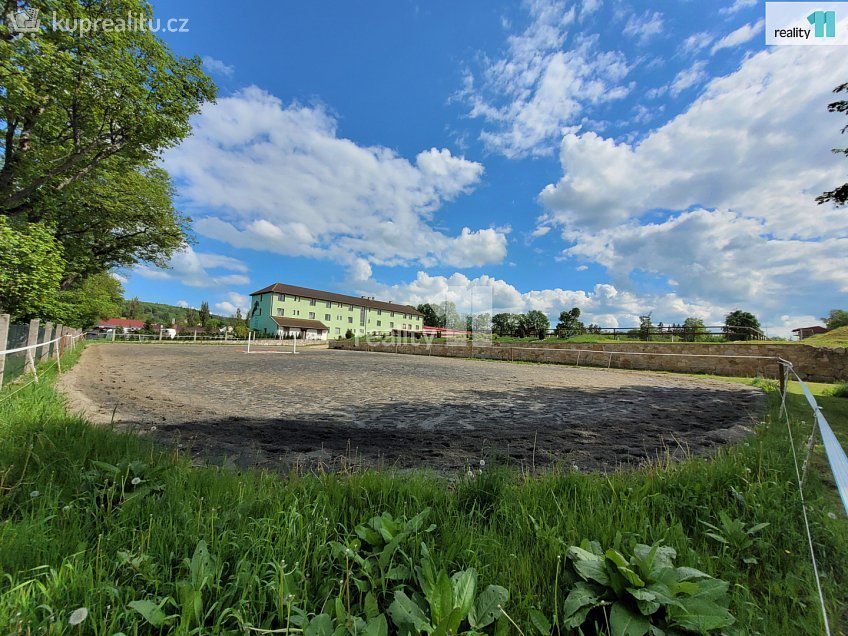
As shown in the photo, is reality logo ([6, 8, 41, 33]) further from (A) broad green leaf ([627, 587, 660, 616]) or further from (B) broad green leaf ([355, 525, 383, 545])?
(A) broad green leaf ([627, 587, 660, 616])

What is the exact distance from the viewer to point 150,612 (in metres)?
1.29

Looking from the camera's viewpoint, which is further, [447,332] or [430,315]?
[430,315]

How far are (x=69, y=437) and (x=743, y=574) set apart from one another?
483 cm

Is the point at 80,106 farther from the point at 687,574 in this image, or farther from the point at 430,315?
the point at 430,315

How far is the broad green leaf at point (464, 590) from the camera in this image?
1383 millimetres

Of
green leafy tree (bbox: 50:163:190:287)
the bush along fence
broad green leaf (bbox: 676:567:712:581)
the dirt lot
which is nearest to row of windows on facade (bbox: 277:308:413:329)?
green leafy tree (bbox: 50:163:190:287)

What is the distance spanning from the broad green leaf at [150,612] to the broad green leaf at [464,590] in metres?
1.09

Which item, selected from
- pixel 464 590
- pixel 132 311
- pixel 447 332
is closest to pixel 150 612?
pixel 464 590

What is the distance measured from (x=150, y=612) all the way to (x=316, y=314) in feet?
248

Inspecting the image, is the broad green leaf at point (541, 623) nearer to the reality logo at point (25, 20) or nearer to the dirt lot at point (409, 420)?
the dirt lot at point (409, 420)

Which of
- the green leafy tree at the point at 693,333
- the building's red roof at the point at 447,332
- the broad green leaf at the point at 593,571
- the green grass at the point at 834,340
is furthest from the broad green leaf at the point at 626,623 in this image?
the building's red roof at the point at 447,332

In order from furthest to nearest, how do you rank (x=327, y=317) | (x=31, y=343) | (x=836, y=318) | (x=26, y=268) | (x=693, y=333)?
(x=327, y=317) < (x=836, y=318) < (x=693, y=333) < (x=26, y=268) < (x=31, y=343)

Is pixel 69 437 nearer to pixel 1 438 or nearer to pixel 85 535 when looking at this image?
pixel 1 438

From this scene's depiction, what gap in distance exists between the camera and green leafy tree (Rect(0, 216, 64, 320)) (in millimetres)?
8992
